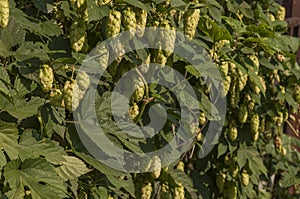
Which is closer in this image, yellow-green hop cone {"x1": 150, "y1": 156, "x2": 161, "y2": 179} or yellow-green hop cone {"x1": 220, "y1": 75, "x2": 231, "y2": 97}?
yellow-green hop cone {"x1": 150, "y1": 156, "x2": 161, "y2": 179}

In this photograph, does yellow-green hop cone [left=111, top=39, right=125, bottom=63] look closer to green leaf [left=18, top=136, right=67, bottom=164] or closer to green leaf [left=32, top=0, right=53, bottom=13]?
green leaf [left=32, top=0, right=53, bottom=13]

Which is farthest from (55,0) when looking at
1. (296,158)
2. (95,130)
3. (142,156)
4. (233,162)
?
(296,158)

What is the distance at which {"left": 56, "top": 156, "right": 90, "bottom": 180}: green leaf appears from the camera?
161 cm

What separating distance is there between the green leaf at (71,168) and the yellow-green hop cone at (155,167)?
395 millimetres

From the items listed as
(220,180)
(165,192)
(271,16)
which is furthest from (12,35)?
(271,16)

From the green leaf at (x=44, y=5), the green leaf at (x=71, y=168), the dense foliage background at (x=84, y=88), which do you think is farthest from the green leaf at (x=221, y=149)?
the green leaf at (x=44, y=5)

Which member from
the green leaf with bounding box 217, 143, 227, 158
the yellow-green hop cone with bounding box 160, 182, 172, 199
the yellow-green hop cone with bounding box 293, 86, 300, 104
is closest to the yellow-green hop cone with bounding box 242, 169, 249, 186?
the green leaf with bounding box 217, 143, 227, 158

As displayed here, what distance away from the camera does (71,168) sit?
1.62 m

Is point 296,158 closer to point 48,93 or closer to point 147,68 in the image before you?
point 147,68

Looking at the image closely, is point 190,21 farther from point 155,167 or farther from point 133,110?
point 155,167

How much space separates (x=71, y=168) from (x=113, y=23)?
0.41 meters

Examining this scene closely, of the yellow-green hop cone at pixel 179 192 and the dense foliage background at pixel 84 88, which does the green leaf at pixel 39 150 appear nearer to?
the dense foliage background at pixel 84 88

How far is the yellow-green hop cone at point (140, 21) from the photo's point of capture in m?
1.66

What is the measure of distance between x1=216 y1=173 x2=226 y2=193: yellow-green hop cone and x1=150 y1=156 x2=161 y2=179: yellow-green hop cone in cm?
79
